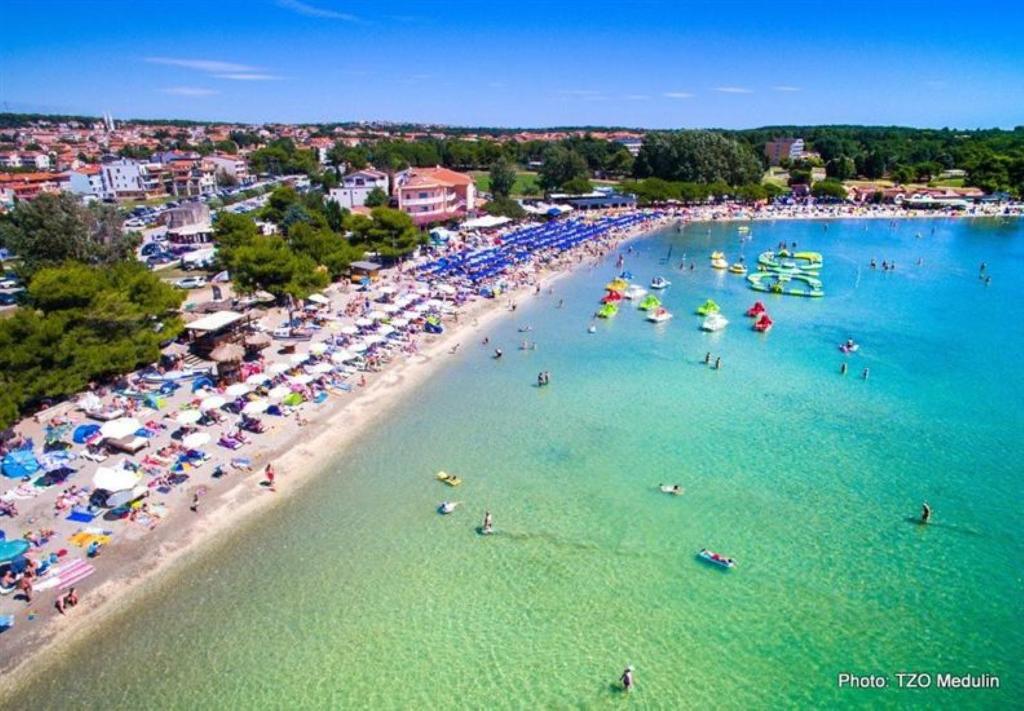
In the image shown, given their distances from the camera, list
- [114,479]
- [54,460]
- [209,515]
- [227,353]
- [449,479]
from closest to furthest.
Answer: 1. [114,479]
2. [209,515]
3. [54,460]
4. [449,479]
5. [227,353]

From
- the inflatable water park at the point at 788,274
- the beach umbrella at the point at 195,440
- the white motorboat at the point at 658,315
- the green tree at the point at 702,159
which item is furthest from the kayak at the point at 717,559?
the green tree at the point at 702,159

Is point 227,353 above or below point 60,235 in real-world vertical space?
below

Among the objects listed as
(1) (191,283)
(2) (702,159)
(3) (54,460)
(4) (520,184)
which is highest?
(2) (702,159)

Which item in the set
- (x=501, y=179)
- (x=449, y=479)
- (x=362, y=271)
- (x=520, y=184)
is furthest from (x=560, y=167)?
(x=449, y=479)

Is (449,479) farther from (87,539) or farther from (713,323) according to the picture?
(713,323)

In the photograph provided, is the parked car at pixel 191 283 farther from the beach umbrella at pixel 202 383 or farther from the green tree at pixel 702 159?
the green tree at pixel 702 159

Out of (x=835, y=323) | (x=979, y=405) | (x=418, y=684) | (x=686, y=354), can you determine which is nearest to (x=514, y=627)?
(x=418, y=684)

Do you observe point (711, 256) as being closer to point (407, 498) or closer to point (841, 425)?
point (841, 425)

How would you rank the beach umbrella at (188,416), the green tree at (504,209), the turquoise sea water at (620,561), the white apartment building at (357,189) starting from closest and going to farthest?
the turquoise sea water at (620,561)
the beach umbrella at (188,416)
the green tree at (504,209)
the white apartment building at (357,189)
